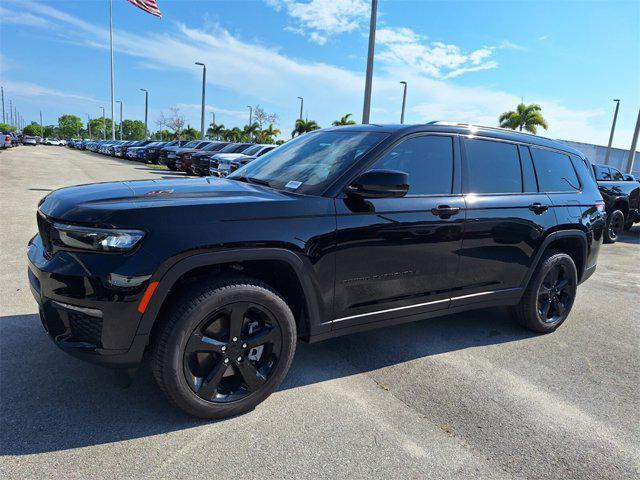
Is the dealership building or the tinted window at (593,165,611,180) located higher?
the dealership building

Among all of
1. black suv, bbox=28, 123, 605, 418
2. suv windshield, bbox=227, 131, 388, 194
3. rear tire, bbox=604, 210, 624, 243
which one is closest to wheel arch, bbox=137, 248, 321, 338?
black suv, bbox=28, 123, 605, 418

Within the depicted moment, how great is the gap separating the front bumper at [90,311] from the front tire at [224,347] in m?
0.19

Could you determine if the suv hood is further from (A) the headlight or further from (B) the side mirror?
(B) the side mirror

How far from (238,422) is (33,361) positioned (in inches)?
63.8

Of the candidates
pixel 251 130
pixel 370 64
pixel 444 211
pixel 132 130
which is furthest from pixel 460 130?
pixel 132 130

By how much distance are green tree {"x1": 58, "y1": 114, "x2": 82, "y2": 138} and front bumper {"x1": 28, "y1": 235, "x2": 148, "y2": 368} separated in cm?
16361

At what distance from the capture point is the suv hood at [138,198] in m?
2.49

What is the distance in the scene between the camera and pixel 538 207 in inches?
166

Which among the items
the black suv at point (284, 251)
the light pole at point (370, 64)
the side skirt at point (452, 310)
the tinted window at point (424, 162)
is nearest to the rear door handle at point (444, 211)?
the black suv at point (284, 251)

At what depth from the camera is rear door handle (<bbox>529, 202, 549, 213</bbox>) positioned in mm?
4159

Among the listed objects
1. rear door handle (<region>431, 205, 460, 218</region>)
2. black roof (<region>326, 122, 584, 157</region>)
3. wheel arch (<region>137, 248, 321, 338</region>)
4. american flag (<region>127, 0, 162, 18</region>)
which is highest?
american flag (<region>127, 0, 162, 18</region>)

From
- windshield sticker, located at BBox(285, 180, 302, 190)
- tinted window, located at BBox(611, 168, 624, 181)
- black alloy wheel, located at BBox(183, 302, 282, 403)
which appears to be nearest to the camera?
black alloy wheel, located at BBox(183, 302, 282, 403)

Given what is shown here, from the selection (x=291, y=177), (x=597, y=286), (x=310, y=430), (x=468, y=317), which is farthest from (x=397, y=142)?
(x=597, y=286)

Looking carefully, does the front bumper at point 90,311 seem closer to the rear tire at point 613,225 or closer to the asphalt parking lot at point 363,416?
the asphalt parking lot at point 363,416
